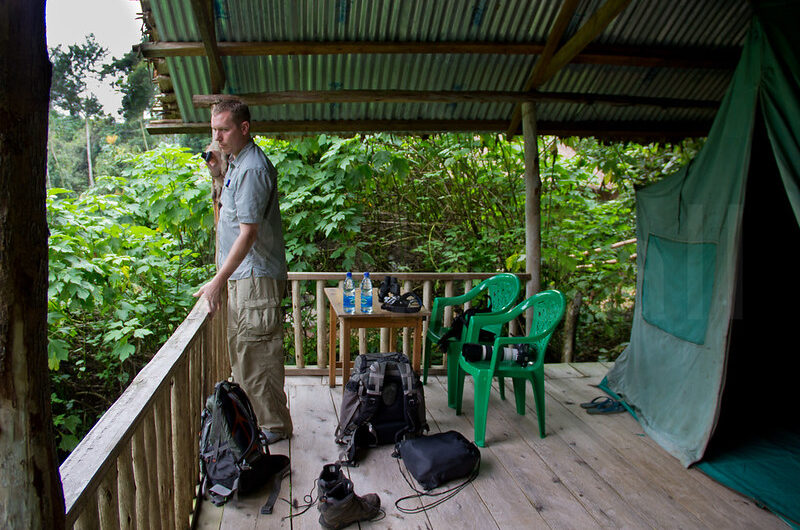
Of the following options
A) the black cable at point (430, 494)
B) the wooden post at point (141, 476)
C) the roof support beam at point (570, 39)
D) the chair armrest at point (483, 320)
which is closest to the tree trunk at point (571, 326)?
the chair armrest at point (483, 320)

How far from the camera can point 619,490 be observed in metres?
2.68

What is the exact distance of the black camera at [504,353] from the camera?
10.6 feet

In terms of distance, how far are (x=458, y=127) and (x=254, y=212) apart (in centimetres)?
245

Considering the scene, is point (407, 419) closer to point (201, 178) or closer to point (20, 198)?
point (20, 198)

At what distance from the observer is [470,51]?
3.65 meters

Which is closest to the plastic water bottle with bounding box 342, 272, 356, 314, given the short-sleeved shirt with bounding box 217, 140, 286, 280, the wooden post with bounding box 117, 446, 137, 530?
the short-sleeved shirt with bounding box 217, 140, 286, 280

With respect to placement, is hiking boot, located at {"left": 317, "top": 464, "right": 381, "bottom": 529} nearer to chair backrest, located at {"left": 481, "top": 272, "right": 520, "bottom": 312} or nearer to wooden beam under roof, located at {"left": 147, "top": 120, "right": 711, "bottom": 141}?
chair backrest, located at {"left": 481, "top": 272, "right": 520, "bottom": 312}

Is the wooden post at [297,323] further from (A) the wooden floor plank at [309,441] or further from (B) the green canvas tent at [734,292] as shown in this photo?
(B) the green canvas tent at [734,292]

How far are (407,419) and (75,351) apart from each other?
11.9 feet

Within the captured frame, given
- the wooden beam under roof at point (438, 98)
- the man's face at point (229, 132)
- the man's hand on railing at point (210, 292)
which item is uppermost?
the wooden beam under roof at point (438, 98)

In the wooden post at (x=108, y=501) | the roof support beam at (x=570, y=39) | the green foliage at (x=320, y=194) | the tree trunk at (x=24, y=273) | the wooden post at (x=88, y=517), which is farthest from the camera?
the green foliage at (x=320, y=194)

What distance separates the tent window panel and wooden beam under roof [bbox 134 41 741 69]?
1333 mm

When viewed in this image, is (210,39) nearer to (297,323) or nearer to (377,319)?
(377,319)

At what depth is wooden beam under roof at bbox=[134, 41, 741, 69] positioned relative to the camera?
3357 millimetres
